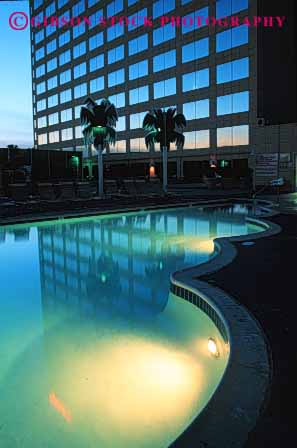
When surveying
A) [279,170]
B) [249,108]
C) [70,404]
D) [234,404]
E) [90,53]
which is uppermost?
[90,53]

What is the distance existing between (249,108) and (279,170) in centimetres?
1396

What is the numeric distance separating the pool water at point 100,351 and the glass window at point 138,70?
46.6 m

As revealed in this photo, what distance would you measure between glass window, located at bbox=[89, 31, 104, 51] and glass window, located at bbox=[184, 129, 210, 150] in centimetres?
2231

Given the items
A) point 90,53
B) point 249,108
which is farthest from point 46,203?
point 90,53

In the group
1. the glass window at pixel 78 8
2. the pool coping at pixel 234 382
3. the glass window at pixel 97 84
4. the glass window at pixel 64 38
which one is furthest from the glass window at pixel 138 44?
the pool coping at pixel 234 382

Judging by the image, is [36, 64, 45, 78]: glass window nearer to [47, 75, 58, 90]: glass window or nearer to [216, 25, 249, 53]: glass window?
[47, 75, 58, 90]: glass window

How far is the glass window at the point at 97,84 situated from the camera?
59.9m

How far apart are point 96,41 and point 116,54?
599cm

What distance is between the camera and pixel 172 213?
17.9 metres

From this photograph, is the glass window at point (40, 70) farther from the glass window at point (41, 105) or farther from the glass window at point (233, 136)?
the glass window at point (233, 136)

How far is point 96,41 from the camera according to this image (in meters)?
60.3

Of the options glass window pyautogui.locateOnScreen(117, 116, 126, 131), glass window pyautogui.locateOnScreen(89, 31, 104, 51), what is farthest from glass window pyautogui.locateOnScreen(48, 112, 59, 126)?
glass window pyautogui.locateOnScreen(117, 116, 126, 131)

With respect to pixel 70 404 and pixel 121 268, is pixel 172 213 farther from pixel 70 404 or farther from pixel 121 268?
pixel 70 404

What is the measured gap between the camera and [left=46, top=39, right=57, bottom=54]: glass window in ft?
234
